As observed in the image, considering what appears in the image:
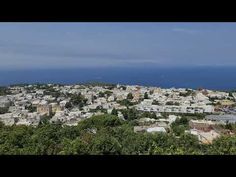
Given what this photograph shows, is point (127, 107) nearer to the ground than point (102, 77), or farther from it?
nearer to the ground

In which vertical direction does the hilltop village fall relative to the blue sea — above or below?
below

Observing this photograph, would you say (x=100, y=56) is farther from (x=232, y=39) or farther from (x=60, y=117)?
(x=232, y=39)

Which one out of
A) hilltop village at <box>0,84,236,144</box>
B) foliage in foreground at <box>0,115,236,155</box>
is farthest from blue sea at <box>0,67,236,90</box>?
foliage in foreground at <box>0,115,236,155</box>

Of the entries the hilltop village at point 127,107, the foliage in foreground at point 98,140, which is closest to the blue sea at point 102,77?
the hilltop village at point 127,107

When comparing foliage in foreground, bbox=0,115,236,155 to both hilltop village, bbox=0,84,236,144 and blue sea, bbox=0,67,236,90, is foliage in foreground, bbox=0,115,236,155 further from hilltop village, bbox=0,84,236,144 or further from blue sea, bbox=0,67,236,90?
blue sea, bbox=0,67,236,90

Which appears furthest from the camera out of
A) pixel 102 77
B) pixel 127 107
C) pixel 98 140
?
pixel 102 77

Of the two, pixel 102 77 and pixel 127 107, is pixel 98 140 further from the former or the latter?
pixel 102 77

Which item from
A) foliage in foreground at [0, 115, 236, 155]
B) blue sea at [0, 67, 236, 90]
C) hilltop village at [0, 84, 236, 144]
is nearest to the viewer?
foliage in foreground at [0, 115, 236, 155]

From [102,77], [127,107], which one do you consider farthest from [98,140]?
[102,77]
